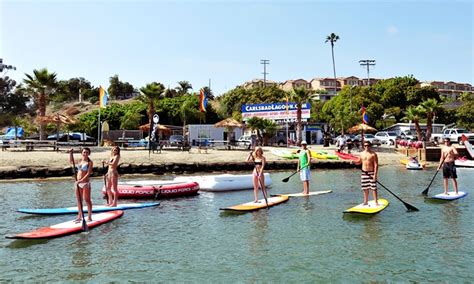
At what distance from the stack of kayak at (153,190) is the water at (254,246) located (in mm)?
1258

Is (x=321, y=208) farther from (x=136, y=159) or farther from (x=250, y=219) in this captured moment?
(x=136, y=159)

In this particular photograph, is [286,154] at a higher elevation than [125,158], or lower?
lower

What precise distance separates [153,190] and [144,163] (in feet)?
36.3

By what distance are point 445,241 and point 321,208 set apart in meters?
4.90

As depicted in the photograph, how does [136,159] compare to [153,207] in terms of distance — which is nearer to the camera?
[153,207]

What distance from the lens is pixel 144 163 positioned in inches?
1097

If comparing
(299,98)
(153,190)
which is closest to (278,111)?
(299,98)

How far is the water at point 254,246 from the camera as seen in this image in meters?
8.26

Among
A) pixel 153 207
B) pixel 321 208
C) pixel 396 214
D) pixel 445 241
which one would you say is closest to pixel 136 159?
pixel 153 207

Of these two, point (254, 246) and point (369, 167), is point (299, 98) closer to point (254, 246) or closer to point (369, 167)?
point (369, 167)

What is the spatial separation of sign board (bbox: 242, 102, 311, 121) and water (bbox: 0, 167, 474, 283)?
29.5 metres

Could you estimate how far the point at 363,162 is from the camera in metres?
13.5

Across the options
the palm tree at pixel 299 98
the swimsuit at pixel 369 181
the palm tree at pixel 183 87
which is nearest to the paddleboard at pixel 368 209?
the swimsuit at pixel 369 181

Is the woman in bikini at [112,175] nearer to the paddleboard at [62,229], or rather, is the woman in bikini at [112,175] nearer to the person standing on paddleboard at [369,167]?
the paddleboard at [62,229]
